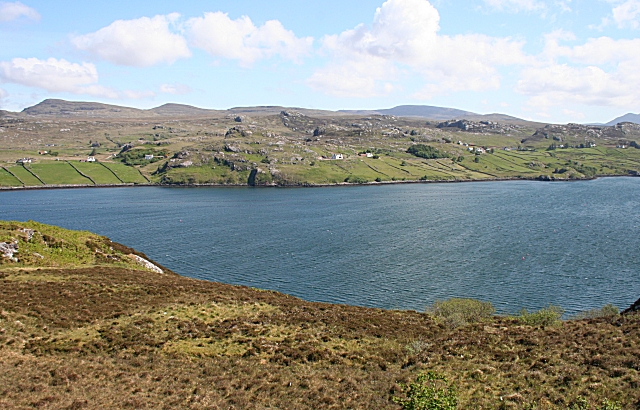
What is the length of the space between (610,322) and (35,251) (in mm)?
50465

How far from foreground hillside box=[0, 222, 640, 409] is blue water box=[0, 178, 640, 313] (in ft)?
90.4

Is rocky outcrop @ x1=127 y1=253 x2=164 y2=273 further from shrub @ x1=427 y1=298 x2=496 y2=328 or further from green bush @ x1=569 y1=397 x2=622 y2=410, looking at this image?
green bush @ x1=569 y1=397 x2=622 y2=410

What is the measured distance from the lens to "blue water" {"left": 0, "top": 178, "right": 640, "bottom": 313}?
210 feet

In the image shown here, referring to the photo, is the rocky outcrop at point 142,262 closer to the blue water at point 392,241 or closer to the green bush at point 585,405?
the blue water at point 392,241

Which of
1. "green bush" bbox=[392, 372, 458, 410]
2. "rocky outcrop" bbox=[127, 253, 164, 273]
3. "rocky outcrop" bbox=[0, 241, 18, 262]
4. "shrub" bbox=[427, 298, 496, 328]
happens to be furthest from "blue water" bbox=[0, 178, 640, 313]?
"green bush" bbox=[392, 372, 458, 410]

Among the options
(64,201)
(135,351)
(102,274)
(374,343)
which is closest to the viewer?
(135,351)

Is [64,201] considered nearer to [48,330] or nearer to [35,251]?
[35,251]

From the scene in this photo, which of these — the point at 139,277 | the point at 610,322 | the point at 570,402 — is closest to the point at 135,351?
the point at 139,277

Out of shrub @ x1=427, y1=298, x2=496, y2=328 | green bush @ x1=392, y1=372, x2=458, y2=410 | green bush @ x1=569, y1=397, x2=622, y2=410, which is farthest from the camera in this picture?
shrub @ x1=427, y1=298, x2=496, y2=328

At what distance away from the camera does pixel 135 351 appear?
24.3 metres

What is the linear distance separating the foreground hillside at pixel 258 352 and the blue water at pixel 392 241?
27551mm

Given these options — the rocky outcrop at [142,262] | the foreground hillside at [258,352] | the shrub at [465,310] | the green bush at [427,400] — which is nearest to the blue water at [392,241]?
the shrub at [465,310]

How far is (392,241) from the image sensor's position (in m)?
96.4

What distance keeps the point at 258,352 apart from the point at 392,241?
73418mm
